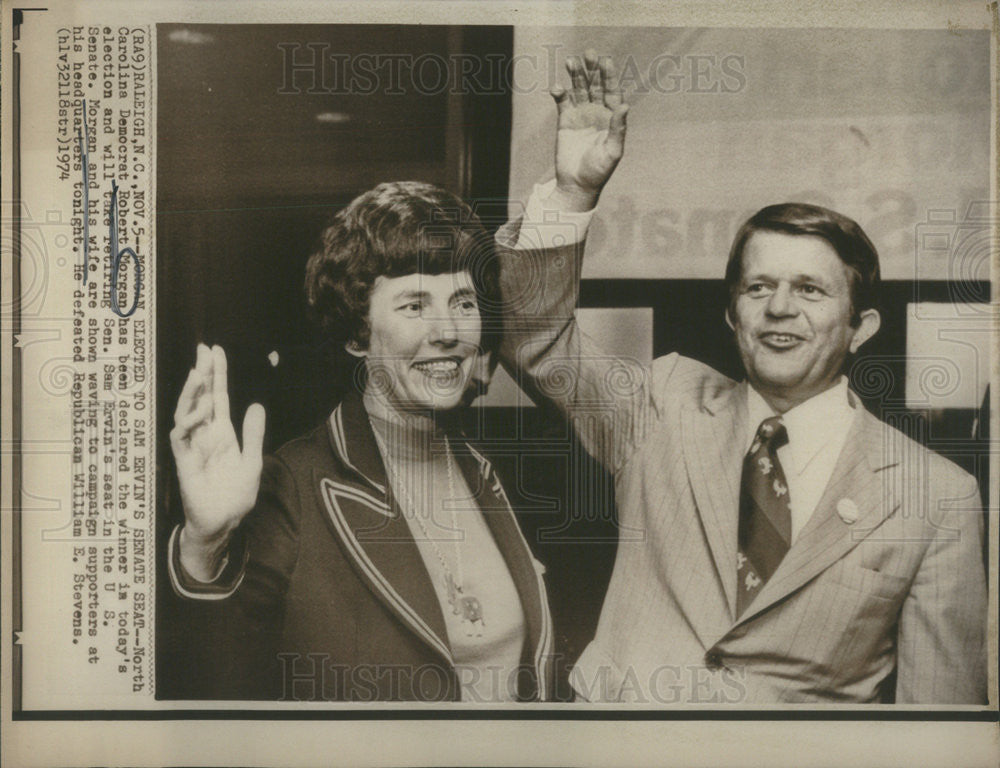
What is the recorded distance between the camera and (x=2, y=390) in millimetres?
1906

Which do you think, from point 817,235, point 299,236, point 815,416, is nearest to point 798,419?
point 815,416

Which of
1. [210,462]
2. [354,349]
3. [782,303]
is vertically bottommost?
[210,462]

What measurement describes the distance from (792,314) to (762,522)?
1.62 feet

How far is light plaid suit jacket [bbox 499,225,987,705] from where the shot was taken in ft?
6.16

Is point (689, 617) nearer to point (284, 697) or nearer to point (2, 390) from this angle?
point (284, 697)

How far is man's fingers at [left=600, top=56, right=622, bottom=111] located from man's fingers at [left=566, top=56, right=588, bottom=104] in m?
0.05

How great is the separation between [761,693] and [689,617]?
0.25 m

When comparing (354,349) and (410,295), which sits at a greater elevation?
(410,295)

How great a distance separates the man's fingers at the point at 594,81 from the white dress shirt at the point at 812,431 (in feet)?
2.56

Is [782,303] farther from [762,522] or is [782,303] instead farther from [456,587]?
[456,587]

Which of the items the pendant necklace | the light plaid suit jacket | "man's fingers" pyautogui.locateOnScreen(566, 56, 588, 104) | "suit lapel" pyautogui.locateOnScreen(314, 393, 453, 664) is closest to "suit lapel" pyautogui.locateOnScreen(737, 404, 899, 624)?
the light plaid suit jacket

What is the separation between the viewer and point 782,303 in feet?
6.16

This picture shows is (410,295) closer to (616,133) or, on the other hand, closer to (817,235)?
(616,133)

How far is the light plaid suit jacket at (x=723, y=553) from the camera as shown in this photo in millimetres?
1878
